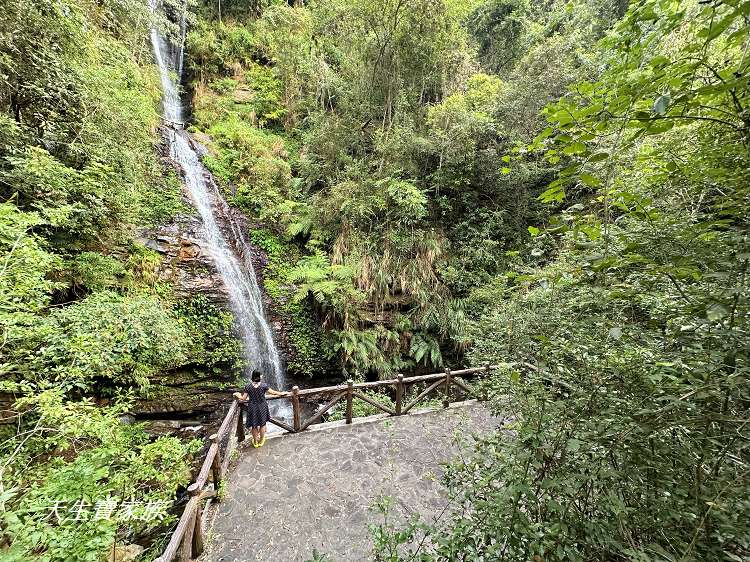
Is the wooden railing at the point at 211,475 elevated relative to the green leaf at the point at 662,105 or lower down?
lower down

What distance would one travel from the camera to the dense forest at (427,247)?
1391mm

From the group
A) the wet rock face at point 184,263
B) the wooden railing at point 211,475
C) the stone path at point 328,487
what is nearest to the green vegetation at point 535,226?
the stone path at point 328,487

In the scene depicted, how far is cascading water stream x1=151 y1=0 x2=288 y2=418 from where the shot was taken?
852 cm

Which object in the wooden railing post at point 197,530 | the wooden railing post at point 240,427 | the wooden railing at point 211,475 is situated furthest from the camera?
the wooden railing post at point 240,427

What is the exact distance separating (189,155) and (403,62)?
301 inches

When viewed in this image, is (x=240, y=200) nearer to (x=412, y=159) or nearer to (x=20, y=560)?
(x=412, y=159)

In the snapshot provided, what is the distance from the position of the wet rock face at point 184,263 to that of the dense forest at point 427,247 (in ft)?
Answer: 0.72

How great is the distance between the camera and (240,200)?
37.0 feet

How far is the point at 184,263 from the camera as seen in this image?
8.49 meters

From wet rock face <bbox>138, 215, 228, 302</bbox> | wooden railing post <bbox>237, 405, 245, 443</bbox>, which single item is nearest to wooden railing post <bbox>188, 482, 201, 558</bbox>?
wooden railing post <bbox>237, 405, 245, 443</bbox>

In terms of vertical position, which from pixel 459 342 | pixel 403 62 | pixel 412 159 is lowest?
pixel 459 342

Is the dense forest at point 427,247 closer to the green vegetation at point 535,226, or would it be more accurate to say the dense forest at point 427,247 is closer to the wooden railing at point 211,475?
the green vegetation at point 535,226

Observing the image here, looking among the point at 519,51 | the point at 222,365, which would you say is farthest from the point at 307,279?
the point at 519,51

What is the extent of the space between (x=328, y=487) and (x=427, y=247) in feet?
22.6
